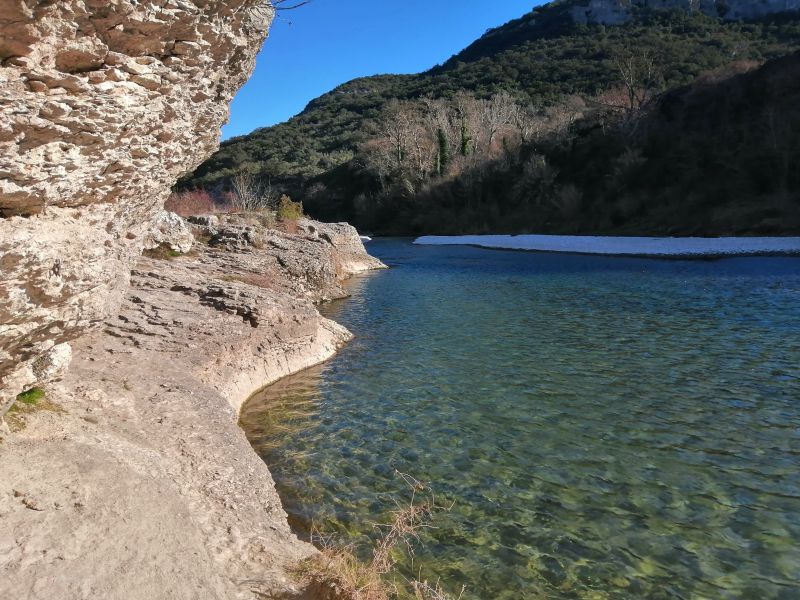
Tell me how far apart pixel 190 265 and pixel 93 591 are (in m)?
11.3

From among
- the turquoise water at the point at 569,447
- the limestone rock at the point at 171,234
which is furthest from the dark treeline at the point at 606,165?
the limestone rock at the point at 171,234

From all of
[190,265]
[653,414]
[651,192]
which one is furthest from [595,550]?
[651,192]

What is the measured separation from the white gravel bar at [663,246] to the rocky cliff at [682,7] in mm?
68230

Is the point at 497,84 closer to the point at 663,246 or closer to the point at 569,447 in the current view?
the point at 663,246

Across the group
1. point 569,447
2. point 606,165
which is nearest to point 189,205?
point 569,447

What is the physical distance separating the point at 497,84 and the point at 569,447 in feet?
334

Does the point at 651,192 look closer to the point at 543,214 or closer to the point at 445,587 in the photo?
the point at 543,214

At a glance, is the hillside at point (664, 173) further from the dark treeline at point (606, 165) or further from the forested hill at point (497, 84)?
the forested hill at point (497, 84)

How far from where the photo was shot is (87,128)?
3.50 m

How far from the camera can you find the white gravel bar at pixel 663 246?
2794 cm

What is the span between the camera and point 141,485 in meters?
4.40

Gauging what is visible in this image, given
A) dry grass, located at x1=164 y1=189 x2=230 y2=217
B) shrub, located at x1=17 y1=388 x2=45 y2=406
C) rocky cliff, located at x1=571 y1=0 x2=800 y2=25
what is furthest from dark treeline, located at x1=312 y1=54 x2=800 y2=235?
rocky cliff, located at x1=571 y1=0 x2=800 y2=25

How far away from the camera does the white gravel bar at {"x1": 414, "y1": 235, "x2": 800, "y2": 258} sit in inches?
1100

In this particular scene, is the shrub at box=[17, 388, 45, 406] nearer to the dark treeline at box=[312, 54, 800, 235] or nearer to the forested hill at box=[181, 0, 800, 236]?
the dark treeline at box=[312, 54, 800, 235]
